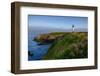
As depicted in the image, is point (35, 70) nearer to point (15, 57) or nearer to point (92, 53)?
point (15, 57)

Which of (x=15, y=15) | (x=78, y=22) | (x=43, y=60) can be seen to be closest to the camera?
(x=15, y=15)

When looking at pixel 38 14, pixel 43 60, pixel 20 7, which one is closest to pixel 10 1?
pixel 20 7

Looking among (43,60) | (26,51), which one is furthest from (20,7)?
(43,60)

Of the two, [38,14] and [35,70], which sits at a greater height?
[38,14]

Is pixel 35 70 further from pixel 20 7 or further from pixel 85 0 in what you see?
pixel 85 0

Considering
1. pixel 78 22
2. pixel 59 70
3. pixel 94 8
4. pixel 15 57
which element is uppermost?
pixel 94 8

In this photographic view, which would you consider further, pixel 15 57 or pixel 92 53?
pixel 92 53

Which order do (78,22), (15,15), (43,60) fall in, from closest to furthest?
(15,15) → (43,60) → (78,22)
